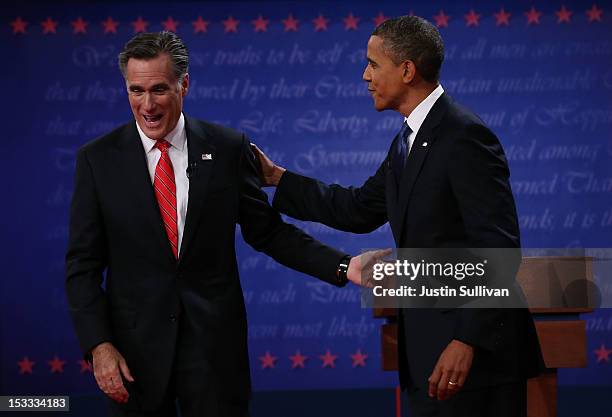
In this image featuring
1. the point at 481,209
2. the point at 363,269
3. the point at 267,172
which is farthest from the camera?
the point at 267,172

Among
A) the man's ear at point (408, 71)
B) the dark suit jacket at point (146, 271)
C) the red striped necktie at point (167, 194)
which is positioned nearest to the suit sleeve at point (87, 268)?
the dark suit jacket at point (146, 271)

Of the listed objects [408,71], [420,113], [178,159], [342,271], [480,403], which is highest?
[408,71]

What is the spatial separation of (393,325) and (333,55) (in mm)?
2774

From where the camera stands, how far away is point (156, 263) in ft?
7.66

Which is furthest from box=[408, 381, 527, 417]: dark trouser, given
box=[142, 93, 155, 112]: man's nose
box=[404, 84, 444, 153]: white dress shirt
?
box=[142, 93, 155, 112]: man's nose

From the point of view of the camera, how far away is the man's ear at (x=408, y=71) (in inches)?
96.3

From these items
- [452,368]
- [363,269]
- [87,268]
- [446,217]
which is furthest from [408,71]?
[87,268]

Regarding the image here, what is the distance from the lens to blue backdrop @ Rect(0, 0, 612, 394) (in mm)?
5387

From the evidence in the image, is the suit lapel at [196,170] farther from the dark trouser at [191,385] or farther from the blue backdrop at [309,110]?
the blue backdrop at [309,110]

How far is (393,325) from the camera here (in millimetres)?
2939

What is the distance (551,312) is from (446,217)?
91cm

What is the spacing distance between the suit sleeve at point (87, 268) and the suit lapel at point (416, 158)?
2.55 ft

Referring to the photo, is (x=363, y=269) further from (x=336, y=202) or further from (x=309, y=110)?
(x=309, y=110)

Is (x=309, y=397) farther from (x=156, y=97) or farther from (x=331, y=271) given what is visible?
(x=156, y=97)
